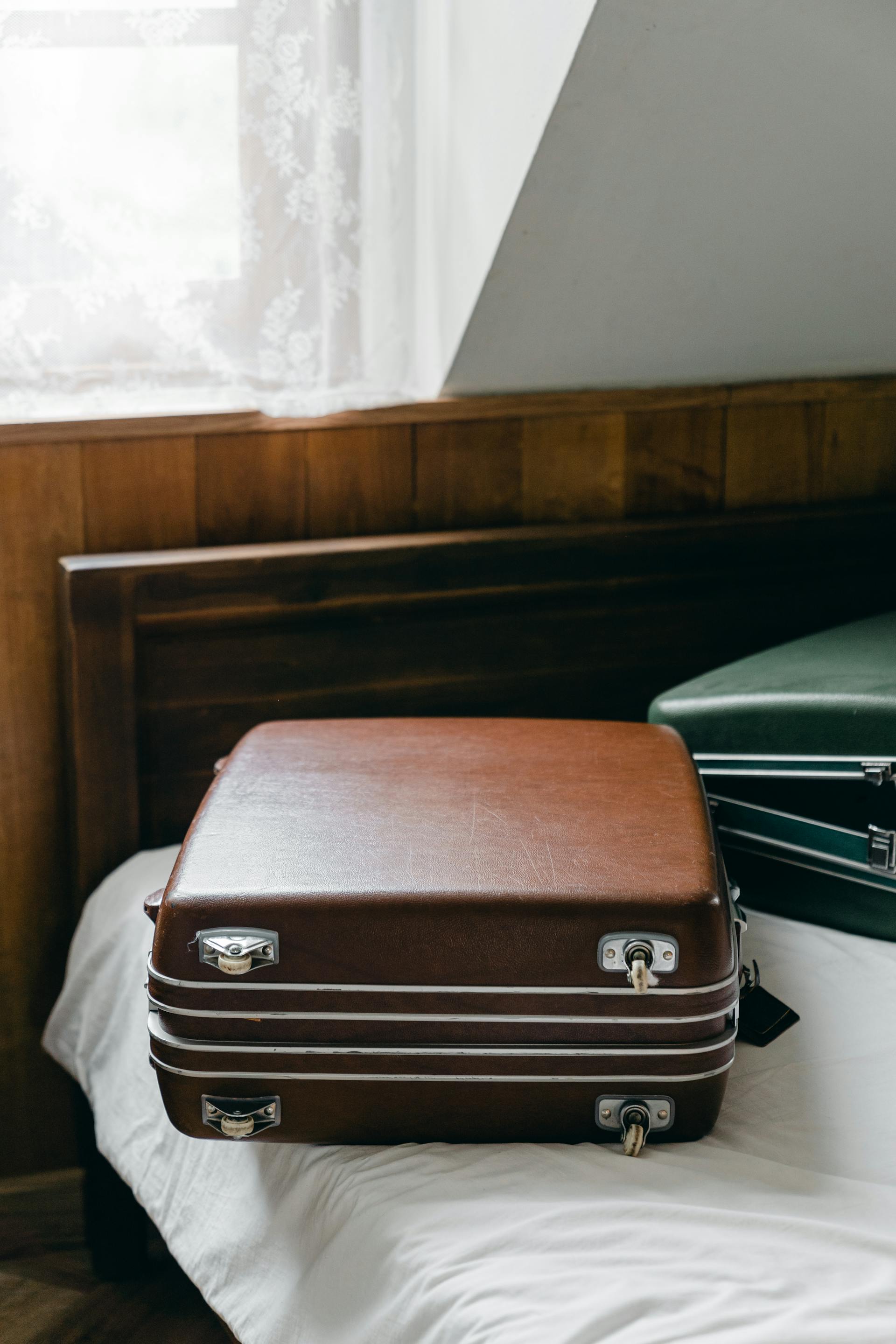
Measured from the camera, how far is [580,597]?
161 centimetres

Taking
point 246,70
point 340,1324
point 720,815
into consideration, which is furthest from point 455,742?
point 246,70

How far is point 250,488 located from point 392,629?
230 millimetres

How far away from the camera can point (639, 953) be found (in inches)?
35.0

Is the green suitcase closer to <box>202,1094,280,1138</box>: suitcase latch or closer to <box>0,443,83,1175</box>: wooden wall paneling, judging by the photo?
<box>202,1094,280,1138</box>: suitcase latch

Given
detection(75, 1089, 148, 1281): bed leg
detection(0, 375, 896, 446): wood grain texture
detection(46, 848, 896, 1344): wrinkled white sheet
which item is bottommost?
detection(75, 1089, 148, 1281): bed leg

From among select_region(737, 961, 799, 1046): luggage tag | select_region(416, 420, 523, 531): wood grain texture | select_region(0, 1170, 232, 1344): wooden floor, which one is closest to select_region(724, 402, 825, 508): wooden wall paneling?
select_region(416, 420, 523, 531): wood grain texture

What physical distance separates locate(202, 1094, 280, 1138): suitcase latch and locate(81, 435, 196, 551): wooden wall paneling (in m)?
0.74

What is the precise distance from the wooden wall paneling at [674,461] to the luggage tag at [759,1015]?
738 millimetres

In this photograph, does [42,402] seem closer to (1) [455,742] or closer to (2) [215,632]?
(2) [215,632]

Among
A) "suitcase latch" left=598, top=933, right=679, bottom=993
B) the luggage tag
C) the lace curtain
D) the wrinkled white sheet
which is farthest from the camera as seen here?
the lace curtain

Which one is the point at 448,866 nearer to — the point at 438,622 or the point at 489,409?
the point at 438,622

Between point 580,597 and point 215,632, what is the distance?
1.46 feet

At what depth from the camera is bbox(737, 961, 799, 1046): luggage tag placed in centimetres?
104

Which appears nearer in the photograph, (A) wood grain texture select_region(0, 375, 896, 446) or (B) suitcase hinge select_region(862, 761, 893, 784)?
(B) suitcase hinge select_region(862, 761, 893, 784)
